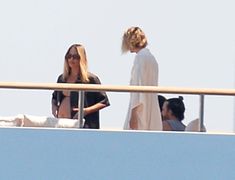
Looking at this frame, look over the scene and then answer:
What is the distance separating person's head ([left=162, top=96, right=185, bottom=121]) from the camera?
695 cm

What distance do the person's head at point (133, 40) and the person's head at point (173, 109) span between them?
402mm

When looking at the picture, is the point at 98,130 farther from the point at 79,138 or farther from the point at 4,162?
the point at 4,162

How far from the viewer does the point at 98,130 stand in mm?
7020

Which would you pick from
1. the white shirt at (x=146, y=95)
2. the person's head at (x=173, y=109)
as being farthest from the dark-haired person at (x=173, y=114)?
the white shirt at (x=146, y=95)

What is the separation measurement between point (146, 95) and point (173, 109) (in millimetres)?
240

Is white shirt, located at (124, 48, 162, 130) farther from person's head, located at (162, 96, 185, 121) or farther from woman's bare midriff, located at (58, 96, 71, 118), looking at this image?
woman's bare midriff, located at (58, 96, 71, 118)

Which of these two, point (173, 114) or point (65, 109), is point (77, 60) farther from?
point (173, 114)

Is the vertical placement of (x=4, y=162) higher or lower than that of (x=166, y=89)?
lower

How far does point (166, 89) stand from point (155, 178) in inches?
26.1

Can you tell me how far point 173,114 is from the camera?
22.9ft

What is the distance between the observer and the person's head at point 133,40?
22.6 feet

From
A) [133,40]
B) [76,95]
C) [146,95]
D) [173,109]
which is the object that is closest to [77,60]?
[76,95]

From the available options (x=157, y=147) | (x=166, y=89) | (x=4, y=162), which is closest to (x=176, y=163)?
(x=157, y=147)

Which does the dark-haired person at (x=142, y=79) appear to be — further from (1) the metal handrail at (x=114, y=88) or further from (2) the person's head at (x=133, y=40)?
(1) the metal handrail at (x=114, y=88)
